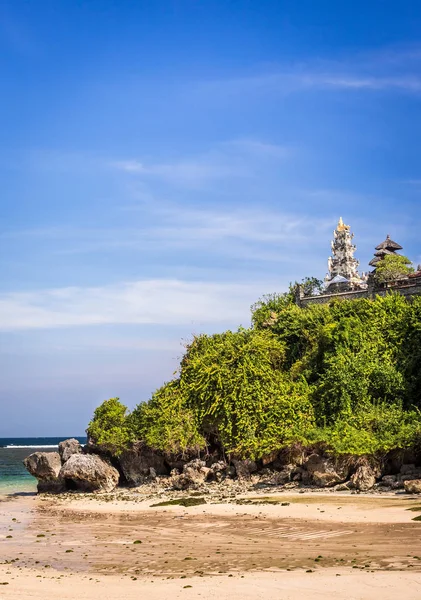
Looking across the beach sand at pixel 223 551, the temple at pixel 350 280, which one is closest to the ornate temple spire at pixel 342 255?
the temple at pixel 350 280

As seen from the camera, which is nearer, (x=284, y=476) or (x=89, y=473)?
(x=284, y=476)

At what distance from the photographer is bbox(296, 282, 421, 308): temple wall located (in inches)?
1870

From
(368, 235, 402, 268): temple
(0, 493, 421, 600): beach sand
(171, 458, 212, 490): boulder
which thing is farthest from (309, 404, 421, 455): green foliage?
(368, 235, 402, 268): temple

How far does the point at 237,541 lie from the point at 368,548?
14.5 ft

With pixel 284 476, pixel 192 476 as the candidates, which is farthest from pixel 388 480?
pixel 192 476

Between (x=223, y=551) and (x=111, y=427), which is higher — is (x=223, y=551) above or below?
below

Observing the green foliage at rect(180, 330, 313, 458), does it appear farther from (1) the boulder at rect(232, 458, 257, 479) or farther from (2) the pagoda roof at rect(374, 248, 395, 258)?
(2) the pagoda roof at rect(374, 248, 395, 258)

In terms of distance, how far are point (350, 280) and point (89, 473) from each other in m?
30.8

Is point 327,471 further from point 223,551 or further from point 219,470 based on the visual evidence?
point 223,551

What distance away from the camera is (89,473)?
4253 cm

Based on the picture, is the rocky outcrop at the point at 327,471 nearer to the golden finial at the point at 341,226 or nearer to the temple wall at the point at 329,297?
the temple wall at the point at 329,297

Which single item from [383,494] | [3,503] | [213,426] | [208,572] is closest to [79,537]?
[208,572]

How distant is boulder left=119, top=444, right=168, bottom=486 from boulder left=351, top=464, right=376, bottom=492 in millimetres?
14933

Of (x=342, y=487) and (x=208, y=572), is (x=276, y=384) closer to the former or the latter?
(x=342, y=487)
